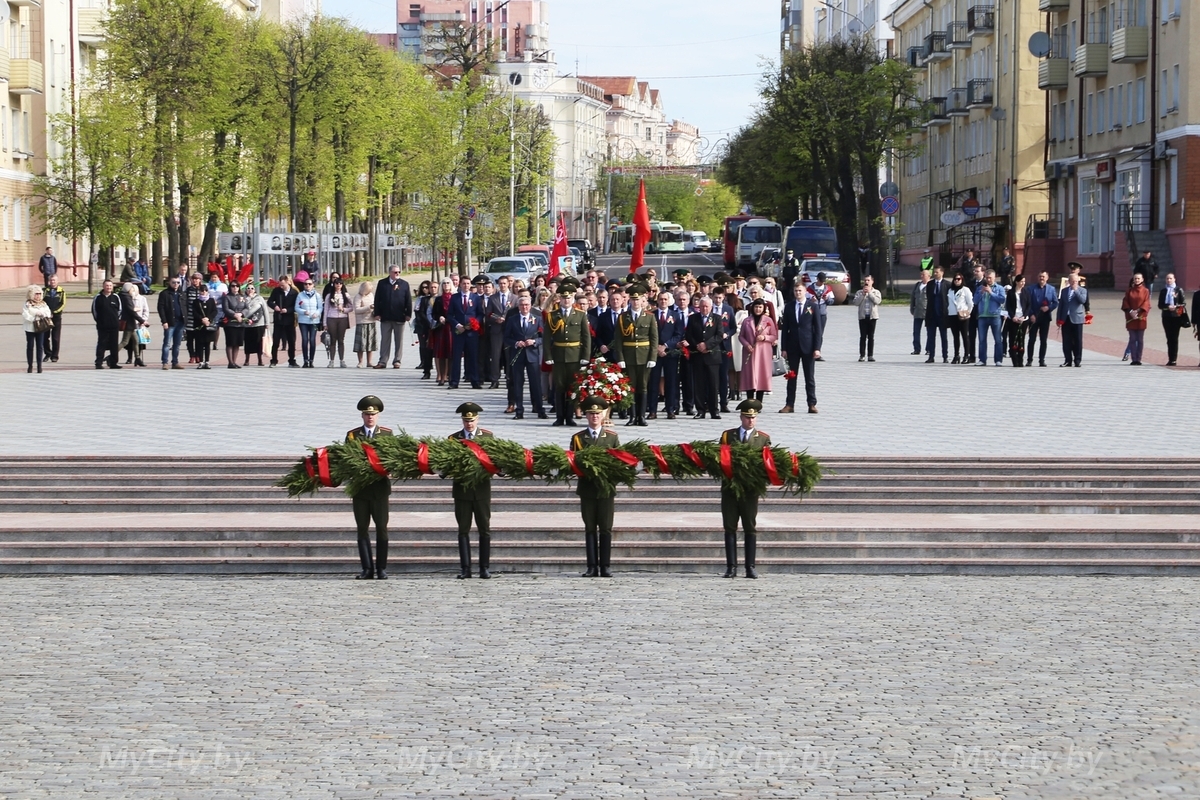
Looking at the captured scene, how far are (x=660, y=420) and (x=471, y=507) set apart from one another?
28.2ft

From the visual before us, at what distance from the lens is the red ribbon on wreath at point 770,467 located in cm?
1412

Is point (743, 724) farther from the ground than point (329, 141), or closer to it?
closer to it

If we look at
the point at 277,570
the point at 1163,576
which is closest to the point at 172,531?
the point at 277,570

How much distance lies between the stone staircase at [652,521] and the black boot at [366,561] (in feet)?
1.43

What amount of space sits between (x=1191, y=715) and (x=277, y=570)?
7927 mm

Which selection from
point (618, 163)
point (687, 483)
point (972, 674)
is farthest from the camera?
point (618, 163)

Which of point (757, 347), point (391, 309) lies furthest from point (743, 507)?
point (391, 309)

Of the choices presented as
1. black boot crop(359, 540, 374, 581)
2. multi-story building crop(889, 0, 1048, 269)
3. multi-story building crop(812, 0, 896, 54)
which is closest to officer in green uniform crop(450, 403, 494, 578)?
black boot crop(359, 540, 374, 581)

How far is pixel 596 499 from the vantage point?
14398 millimetres

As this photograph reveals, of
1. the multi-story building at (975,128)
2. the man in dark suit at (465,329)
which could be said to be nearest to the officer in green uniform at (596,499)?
the man in dark suit at (465,329)

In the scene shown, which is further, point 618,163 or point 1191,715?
point 618,163

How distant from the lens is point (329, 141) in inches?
2744

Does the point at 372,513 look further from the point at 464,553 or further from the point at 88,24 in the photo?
the point at 88,24

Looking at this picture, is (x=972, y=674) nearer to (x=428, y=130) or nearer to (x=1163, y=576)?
(x=1163, y=576)
